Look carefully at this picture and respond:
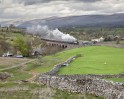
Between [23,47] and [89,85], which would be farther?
[23,47]

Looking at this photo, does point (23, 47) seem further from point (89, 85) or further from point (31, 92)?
point (89, 85)

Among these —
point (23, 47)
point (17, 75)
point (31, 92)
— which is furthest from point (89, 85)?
point (23, 47)

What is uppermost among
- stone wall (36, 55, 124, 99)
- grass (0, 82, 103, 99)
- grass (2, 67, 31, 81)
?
stone wall (36, 55, 124, 99)

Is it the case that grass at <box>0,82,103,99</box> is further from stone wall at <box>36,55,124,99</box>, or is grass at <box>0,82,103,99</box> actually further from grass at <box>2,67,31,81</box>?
grass at <box>2,67,31,81</box>

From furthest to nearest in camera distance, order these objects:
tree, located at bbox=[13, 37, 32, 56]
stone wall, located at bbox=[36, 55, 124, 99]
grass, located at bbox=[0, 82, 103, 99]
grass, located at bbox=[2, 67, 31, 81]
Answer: tree, located at bbox=[13, 37, 32, 56] < grass, located at bbox=[2, 67, 31, 81] < grass, located at bbox=[0, 82, 103, 99] < stone wall, located at bbox=[36, 55, 124, 99]

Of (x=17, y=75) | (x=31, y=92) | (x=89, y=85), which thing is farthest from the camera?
(x=17, y=75)

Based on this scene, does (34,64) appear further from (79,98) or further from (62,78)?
(79,98)

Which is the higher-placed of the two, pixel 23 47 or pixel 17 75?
pixel 23 47

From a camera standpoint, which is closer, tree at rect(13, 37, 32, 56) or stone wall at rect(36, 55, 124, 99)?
stone wall at rect(36, 55, 124, 99)

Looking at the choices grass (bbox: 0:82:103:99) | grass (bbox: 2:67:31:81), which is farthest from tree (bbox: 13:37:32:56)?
grass (bbox: 0:82:103:99)

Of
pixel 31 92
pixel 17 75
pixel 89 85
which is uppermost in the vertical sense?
pixel 89 85

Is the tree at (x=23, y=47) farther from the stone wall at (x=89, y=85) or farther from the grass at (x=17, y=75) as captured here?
the stone wall at (x=89, y=85)

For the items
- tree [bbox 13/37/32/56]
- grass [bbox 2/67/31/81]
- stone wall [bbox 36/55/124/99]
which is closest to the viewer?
stone wall [bbox 36/55/124/99]
